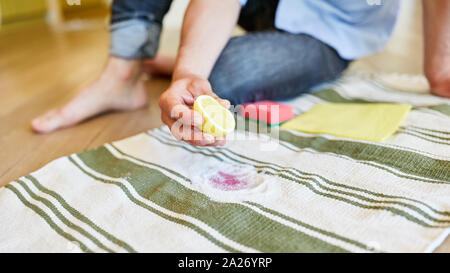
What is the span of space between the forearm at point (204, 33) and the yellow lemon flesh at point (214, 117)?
13cm

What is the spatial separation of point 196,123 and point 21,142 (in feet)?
1.47

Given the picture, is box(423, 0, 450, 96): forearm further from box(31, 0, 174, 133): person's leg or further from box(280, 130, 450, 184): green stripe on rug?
box(31, 0, 174, 133): person's leg

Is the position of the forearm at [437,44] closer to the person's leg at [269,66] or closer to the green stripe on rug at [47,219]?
the person's leg at [269,66]

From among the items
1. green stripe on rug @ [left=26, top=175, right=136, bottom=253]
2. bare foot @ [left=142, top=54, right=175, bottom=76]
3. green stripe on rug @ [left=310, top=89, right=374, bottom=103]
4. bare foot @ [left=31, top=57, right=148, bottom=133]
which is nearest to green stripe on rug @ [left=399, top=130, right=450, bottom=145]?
green stripe on rug @ [left=310, top=89, right=374, bottom=103]

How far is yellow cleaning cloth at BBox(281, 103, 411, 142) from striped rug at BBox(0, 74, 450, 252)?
0.03 metres

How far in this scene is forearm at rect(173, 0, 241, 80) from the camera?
25.7 inches

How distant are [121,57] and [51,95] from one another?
34 centimetres

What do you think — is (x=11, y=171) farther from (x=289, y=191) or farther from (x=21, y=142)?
(x=289, y=191)

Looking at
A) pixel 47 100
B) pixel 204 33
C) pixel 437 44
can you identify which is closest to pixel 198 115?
pixel 204 33

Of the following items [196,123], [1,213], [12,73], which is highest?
[196,123]

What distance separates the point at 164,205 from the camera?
50 cm

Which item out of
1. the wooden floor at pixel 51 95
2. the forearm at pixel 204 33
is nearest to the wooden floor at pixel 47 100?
the wooden floor at pixel 51 95

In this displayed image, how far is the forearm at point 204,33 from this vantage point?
0.65m
